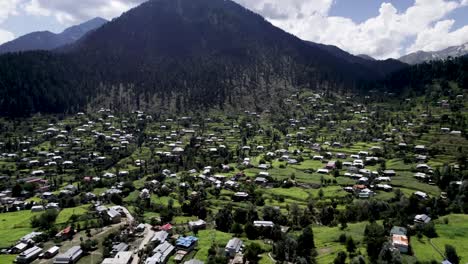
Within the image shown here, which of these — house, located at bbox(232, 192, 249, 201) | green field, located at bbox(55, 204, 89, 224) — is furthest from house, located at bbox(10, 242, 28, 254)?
house, located at bbox(232, 192, 249, 201)

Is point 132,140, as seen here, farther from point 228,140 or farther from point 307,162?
point 307,162

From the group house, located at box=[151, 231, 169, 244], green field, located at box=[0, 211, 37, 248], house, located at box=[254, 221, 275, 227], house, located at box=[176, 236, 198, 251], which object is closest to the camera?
house, located at box=[176, 236, 198, 251]

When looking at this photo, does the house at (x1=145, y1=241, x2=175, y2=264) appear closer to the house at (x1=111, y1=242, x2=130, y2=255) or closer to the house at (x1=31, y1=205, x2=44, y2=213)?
the house at (x1=111, y1=242, x2=130, y2=255)

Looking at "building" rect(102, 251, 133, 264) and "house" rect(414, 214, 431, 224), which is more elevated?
"house" rect(414, 214, 431, 224)

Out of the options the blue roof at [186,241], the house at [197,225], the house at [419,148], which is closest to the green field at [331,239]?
the blue roof at [186,241]

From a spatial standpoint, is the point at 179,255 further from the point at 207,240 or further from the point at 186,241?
the point at 207,240

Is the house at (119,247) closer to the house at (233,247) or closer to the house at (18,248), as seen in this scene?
the house at (18,248)

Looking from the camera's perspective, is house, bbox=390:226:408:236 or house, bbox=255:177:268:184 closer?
house, bbox=390:226:408:236

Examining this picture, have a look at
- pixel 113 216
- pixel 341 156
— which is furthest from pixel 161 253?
pixel 341 156
